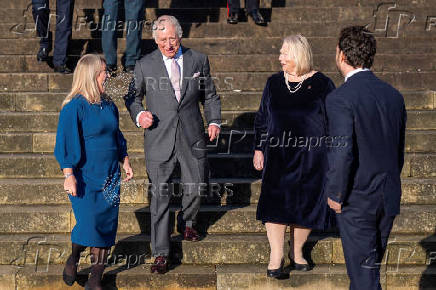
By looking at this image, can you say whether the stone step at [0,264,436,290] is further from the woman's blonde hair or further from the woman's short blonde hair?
the woman's short blonde hair

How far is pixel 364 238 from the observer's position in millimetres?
4484

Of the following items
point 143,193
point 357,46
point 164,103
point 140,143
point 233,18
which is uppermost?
point 233,18

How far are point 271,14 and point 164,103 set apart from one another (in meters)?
5.04

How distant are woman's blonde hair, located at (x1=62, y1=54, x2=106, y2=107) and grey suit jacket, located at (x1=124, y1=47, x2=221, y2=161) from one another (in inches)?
19.8

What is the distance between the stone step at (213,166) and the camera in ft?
23.5

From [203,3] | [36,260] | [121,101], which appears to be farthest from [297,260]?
[203,3]

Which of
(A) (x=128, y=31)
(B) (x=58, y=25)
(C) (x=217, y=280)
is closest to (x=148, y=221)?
(C) (x=217, y=280)

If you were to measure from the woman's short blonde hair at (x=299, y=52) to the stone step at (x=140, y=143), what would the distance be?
212 cm

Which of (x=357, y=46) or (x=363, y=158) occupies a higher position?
(x=357, y=46)

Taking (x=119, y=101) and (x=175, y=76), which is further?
(x=119, y=101)

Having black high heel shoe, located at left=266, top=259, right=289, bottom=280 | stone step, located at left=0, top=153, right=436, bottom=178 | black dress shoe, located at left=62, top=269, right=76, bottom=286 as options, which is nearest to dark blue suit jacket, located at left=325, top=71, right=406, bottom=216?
black high heel shoe, located at left=266, top=259, right=289, bottom=280

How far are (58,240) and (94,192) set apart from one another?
102cm

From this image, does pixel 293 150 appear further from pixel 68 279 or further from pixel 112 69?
pixel 112 69

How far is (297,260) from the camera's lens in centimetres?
604
